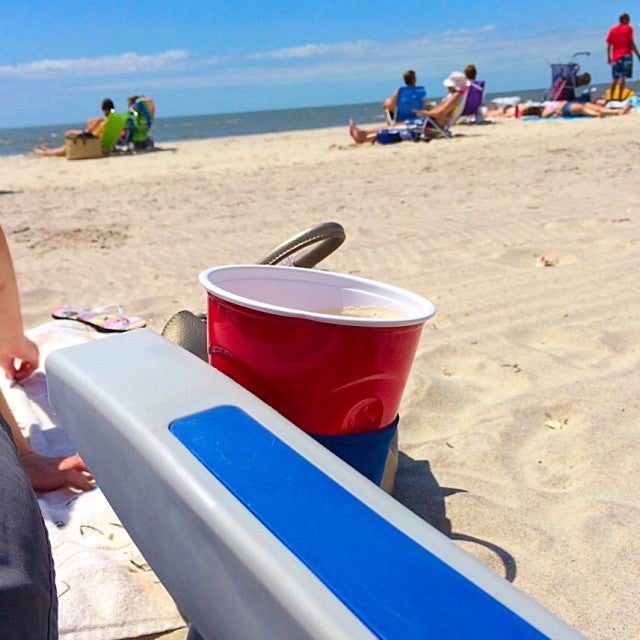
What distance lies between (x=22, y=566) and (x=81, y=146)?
1168 centimetres

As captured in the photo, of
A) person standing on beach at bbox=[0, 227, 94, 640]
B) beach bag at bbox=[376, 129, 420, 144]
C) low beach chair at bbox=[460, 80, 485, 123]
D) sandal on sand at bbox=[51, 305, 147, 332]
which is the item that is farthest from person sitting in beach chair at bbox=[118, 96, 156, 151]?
person standing on beach at bbox=[0, 227, 94, 640]

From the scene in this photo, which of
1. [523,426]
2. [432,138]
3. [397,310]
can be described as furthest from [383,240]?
[432,138]

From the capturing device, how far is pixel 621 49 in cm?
1321

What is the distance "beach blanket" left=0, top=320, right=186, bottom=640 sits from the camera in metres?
1.22

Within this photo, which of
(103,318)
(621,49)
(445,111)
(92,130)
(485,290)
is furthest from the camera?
(621,49)

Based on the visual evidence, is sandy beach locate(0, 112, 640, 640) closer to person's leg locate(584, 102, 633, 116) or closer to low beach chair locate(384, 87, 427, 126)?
low beach chair locate(384, 87, 427, 126)

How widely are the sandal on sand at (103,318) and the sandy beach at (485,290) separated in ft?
0.53

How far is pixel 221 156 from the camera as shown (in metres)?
10.8

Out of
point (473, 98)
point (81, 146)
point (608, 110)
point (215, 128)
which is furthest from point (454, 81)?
point (215, 128)

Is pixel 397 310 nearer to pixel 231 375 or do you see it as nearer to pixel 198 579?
pixel 231 375

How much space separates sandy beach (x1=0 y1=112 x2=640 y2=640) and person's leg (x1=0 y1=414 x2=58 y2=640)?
88 centimetres

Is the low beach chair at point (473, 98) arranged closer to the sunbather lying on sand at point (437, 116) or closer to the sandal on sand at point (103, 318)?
the sunbather lying on sand at point (437, 116)

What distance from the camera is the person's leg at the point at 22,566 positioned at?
Result: 0.71 metres

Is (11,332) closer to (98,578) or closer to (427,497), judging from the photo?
(98,578)
